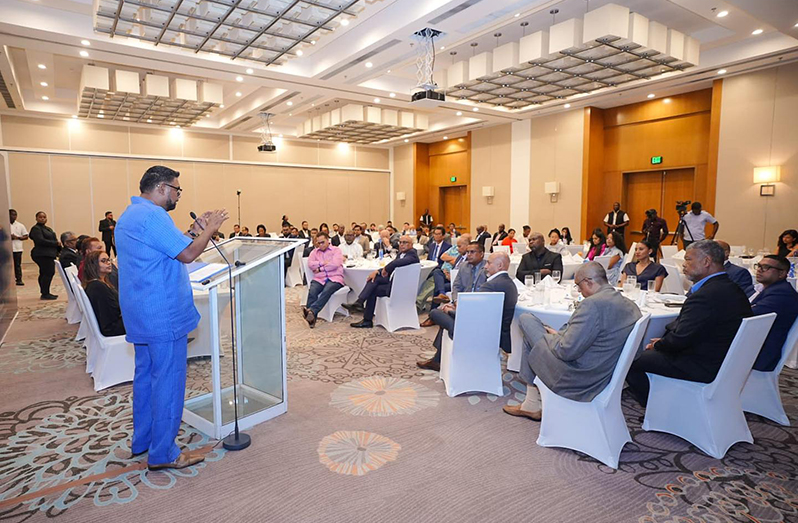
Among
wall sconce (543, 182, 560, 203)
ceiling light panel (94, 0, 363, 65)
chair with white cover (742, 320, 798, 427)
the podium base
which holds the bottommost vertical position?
the podium base

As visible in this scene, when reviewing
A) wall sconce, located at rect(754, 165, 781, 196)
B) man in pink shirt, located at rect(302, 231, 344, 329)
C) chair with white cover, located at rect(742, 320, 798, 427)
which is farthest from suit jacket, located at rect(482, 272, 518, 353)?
wall sconce, located at rect(754, 165, 781, 196)

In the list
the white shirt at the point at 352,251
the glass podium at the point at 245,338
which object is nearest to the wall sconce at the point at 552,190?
the white shirt at the point at 352,251

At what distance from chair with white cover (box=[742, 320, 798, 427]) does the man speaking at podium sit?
14.0ft

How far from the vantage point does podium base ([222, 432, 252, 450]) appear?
3.38 metres

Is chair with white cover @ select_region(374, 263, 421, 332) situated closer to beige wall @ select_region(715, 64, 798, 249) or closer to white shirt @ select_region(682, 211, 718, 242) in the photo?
white shirt @ select_region(682, 211, 718, 242)

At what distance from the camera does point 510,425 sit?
3793 mm

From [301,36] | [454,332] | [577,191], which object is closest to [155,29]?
[301,36]

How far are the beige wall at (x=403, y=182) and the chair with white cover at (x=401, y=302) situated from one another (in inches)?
547

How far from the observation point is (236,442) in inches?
135

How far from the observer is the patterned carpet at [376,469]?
A: 2721 mm

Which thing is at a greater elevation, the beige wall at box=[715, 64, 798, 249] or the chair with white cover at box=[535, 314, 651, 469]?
the beige wall at box=[715, 64, 798, 249]

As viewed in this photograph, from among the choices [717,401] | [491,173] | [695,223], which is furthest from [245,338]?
[491,173]

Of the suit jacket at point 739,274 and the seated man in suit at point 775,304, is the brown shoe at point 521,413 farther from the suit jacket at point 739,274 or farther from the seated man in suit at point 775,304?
the suit jacket at point 739,274

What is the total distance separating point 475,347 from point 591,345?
53.5 inches
